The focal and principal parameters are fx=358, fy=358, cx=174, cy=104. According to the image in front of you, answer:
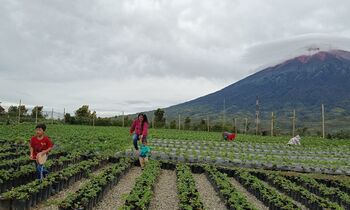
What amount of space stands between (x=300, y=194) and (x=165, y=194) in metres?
2.98

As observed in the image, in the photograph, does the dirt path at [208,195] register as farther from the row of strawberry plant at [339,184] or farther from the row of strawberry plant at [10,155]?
the row of strawberry plant at [10,155]

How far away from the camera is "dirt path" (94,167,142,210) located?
22.2 feet

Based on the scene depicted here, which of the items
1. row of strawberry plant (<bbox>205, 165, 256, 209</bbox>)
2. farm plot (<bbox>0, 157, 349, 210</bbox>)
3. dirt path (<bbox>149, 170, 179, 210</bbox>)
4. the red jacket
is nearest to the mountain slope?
farm plot (<bbox>0, 157, 349, 210</bbox>)

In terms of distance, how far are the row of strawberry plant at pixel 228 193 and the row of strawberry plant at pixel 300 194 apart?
1.35 m

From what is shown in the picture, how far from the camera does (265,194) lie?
7590 millimetres

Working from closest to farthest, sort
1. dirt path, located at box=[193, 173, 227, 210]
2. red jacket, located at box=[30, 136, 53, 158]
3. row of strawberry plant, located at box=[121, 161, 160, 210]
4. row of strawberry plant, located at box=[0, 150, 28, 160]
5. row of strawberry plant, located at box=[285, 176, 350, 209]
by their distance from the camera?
row of strawberry plant, located at box=[121, 161, 160, 210]
dirt path, located at box=[193, 173, 227, 210]
red jacket, located at box=[30, 136, 53, 158]
row of strawberry plant, located at box=[285, 176, 350, 209]
row of strawberry plant, located at box=[0, 150, 28, 160]

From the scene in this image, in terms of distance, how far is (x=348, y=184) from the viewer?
962 cm

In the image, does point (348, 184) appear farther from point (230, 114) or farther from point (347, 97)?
point (347, 97)

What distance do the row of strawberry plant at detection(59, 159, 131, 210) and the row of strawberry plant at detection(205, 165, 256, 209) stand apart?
245 centimetres

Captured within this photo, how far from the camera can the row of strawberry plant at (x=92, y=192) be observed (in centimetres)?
573

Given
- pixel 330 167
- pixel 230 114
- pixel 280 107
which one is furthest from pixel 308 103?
pixel 330 167

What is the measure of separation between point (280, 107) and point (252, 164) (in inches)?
3380

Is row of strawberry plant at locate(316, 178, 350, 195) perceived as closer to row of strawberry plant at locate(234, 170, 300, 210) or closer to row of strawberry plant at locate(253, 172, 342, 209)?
row of strawberry plant at locate(253, 172, 342, 209)

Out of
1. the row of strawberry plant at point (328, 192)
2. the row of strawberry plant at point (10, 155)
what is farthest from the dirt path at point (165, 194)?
the row of strawberry plant at point (10, 155)
